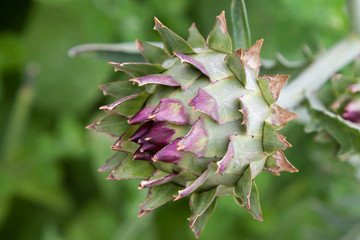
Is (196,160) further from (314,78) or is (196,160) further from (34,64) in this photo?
(34,64)

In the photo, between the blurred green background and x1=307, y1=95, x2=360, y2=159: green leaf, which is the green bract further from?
the blurred green background

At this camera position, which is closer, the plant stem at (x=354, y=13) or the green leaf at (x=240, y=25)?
the green leaf at (x=240, y=25)

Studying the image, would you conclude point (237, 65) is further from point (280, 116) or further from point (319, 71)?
point (319, 71)

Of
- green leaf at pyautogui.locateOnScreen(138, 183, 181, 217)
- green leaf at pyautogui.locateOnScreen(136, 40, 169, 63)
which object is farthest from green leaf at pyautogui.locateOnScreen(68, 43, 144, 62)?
green leaf at pyautogui.locateOnScreen(138, 183, 181, 217)

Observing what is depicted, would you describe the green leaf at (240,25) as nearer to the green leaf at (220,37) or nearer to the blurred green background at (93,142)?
the green leaf at (220,37)

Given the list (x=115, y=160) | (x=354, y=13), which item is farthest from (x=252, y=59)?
(x=354, y=13)

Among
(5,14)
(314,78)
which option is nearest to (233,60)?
(314,78)

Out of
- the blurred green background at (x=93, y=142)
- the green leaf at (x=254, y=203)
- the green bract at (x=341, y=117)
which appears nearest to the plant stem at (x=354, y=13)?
the green bract at (x=341, y=117)
